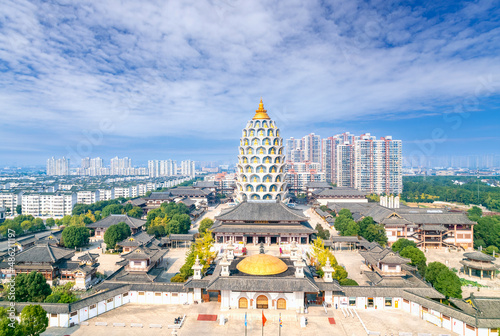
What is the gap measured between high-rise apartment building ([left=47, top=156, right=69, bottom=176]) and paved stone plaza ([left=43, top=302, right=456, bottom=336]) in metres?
169

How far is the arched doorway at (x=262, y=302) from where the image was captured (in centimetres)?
2144

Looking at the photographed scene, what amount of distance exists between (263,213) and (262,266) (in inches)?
585

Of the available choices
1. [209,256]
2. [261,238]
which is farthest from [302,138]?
[209,256]

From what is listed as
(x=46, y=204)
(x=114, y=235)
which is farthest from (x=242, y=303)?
(x=46, y=204)

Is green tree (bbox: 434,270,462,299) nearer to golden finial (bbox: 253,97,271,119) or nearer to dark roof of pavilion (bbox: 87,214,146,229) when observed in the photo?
golden finial (bbox: 253,97,271,119)

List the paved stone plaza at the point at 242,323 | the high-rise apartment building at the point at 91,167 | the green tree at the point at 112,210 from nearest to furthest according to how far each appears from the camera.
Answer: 1. the paved stone plaza at the point at 242,323
2. the green tree at the point at 112,210
3. the high-rise apartment building at the point at 91,167

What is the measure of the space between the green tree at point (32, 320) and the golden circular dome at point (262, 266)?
12.7 m

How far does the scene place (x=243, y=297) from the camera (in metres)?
21.4

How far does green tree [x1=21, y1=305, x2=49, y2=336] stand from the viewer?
15.8 metres

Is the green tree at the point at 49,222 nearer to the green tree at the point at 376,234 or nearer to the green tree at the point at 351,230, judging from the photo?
the green tree at the point at 351,230

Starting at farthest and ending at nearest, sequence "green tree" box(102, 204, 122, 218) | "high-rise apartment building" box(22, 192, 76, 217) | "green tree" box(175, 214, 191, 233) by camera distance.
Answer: "high-rise apartment building" box(22, 192, 76, 217), "green tree" box(102, 204, 122, 218), "green tree" box(175, 214, 191, 233)

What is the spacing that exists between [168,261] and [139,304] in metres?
10.5

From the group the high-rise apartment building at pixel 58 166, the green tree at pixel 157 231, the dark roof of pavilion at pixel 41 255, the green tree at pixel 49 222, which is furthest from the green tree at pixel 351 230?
the high-rise apartment building at pixel 58 166

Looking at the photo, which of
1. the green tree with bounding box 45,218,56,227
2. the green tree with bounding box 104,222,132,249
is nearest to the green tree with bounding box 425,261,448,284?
the green tree with bounding box 104,222,132,249
